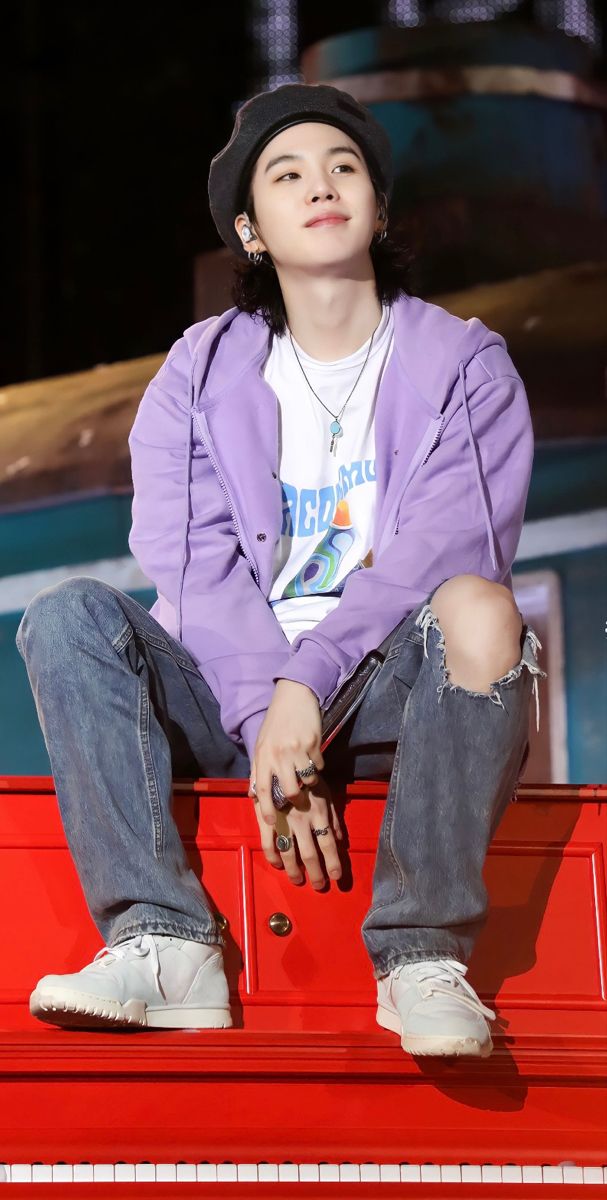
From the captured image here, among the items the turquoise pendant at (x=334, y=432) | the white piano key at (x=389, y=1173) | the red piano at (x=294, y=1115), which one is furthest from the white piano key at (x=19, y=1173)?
the turquoise pendant at (x=334, y=432)

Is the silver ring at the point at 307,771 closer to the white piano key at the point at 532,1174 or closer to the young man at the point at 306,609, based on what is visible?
the young man at the point at 306,609

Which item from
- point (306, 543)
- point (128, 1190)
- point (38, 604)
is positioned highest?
point (306, 543)

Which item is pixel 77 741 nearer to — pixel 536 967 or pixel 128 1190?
pixel 128 1190

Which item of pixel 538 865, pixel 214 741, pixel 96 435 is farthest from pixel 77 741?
pixel 96 435

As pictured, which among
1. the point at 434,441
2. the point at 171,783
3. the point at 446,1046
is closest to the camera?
the point at 446,1046

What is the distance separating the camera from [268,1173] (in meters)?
1.34

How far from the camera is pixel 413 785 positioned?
4.68 feet

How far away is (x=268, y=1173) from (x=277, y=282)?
1.18 metres

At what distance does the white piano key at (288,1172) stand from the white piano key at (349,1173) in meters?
0.04

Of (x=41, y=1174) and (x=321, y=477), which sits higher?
(x=321, y=477)

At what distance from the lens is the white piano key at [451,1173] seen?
53.6 inches

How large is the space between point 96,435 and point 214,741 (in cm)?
184

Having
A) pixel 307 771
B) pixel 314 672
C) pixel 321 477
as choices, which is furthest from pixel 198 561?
pixel 307 771

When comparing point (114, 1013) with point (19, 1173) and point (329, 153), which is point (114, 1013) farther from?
point (329, 153)
